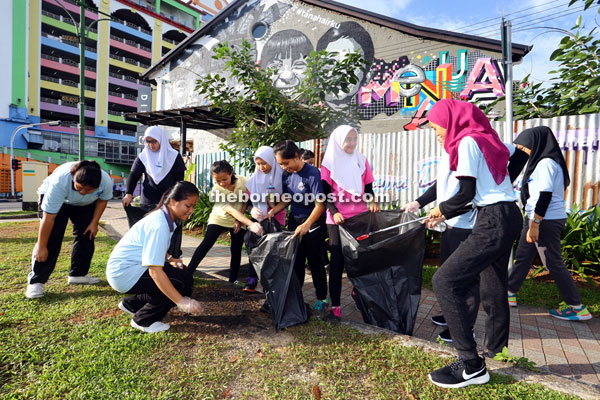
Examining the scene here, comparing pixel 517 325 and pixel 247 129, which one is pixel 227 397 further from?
pixel 247 129

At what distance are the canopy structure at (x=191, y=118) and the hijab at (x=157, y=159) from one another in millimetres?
7081

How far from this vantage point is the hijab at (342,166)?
3.29 metres

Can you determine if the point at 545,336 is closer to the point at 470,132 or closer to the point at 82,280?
the point at 470,132

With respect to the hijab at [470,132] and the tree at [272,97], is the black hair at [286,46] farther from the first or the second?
the hijab at [470,132]

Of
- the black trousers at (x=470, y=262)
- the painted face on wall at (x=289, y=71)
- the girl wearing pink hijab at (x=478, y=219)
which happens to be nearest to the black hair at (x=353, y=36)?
the painted face on wall at (x=289, y=71)

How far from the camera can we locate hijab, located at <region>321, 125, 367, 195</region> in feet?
10.8

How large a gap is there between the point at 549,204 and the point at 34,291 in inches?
206

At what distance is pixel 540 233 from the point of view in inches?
133

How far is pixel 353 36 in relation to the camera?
12.1 meters

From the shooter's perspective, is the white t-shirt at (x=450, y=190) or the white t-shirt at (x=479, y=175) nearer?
the white t-shirt at (x=479, y=175)

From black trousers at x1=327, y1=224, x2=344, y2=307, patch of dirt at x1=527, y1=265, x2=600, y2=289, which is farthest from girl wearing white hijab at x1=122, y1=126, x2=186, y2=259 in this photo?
patch of dirt at x1=527, y1=265, x2=600, y2=289

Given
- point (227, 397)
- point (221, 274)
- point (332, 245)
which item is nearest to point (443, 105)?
point (332, 245)

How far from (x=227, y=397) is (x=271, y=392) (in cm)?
26

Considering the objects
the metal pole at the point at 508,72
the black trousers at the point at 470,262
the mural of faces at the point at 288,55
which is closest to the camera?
the black trousers at the point at 470,262
